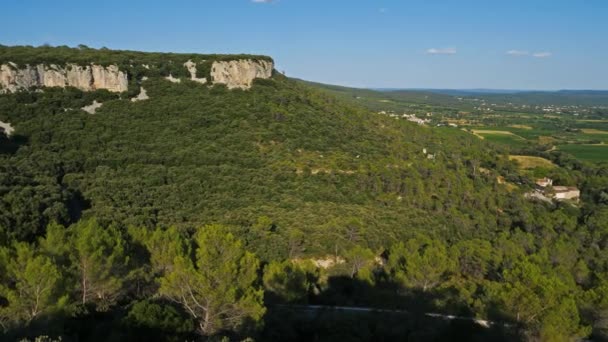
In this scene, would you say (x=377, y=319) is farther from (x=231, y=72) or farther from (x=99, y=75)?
(x=231, y=72)

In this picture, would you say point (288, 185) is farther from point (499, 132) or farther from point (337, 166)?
point (499, 132)

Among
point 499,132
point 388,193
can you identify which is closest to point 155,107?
point 388,193

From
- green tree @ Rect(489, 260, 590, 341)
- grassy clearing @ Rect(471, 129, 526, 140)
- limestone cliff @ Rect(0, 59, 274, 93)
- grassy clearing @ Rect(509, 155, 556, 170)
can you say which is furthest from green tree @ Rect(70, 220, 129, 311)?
grassy clearing @ Rect(471, 129, 526, 140)

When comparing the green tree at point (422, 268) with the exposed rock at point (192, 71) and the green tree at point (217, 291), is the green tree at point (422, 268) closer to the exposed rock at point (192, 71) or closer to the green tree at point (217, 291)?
the green tree at point (217, 291)

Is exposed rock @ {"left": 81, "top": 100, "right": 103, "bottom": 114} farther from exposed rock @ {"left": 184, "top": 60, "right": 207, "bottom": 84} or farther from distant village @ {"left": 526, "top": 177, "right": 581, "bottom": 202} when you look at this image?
distant village @ {"left": 526, "top": 177, "right": 581, "bottom": 202}

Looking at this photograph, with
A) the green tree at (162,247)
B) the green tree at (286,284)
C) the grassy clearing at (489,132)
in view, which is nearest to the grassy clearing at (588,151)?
the grassy clearing at (489,132)

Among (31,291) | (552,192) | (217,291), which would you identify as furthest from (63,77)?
(552,192)

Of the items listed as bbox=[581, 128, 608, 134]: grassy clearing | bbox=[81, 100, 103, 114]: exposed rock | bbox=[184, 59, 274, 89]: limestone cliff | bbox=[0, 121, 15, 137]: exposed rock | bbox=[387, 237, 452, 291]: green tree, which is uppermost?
bbox=[184, 59, 274, 89]: limestone cliff
